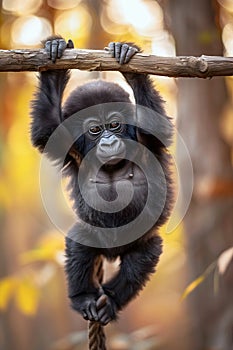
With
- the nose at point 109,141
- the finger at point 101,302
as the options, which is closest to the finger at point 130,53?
the nose at point 109,141

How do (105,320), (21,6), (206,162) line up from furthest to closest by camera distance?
1. (21,6)
2. (206,162)
3. (105,320)

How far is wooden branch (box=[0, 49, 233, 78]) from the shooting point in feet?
8.64

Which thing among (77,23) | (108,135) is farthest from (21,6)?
(108,135)

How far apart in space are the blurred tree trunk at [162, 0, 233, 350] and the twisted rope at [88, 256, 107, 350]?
6.71 feet

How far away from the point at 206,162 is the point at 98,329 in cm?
249

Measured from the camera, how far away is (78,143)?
3191 mm

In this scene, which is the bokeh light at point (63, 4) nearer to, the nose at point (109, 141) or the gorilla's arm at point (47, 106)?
the gorilla's arm at point (47, 106)

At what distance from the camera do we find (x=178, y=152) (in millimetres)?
5316

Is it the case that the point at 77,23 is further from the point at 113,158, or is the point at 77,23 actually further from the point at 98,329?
the point at 98,329

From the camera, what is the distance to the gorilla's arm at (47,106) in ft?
10.1

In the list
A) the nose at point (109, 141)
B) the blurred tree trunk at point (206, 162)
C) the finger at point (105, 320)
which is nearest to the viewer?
the nose at point (109, 141)

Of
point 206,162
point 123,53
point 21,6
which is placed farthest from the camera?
point 21,6

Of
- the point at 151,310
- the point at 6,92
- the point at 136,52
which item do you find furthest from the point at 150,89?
the point at 151,310

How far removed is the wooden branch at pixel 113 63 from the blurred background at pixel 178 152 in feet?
3.14
